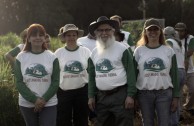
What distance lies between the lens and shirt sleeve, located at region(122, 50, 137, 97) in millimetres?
5336

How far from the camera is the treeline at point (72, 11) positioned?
44.9 meters

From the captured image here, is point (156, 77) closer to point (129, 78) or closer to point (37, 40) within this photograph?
point (129, 78)

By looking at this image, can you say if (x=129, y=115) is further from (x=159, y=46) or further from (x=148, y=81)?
(x=159, y=46)

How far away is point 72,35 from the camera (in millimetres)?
6324

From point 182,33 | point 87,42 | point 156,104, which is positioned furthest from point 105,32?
point 182,33

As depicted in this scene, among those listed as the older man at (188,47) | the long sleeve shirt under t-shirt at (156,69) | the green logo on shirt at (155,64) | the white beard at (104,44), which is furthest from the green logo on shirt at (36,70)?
the older man at (188,47)

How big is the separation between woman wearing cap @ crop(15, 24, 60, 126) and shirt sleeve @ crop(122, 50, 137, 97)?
2.97 ft

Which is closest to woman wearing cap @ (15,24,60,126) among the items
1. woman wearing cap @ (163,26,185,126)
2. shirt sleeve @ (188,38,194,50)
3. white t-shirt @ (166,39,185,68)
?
woman wearing cap @ (163,26,185,126)

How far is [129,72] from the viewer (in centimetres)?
537

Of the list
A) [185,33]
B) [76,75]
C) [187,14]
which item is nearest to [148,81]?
[76,75]

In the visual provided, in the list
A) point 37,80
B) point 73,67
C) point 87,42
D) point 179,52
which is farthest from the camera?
point 87,42

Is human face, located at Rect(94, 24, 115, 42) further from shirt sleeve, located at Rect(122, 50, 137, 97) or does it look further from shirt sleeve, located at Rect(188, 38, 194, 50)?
shirt sleeve, located at Rect(188, 38, 194, 50)

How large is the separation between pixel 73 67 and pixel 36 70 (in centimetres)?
99

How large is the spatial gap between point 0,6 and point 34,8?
464cm
